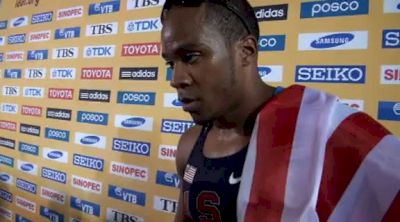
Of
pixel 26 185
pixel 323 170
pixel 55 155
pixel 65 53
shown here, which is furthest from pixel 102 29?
pixel 323 170

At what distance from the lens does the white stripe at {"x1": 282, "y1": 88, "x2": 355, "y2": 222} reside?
0.52 m

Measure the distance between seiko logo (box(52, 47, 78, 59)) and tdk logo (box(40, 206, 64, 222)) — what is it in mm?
931

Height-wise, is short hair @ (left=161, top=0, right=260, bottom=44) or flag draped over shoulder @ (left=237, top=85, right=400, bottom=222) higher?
short hair @ (left=161, top=0, right=260, bottom=44)

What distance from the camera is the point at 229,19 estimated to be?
62 centimetres

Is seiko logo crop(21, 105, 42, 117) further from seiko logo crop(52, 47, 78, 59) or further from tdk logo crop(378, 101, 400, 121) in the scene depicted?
tdk logo crop(378, 101, 400, 121)

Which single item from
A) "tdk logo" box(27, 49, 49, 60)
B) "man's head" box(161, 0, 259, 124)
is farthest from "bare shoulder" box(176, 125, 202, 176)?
"tdk logo" box(27, 49, 49, 60)

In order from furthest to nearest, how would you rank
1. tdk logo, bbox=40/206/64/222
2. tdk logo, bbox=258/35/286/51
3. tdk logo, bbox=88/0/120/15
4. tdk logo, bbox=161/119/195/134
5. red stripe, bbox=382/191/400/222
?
tdk logo, bbox=40/206/64/222, tdk logo, bbox=88/0/120/15, tdk logo, bbox=161/119/195/134, tdk logo, bbox=258/35/286/51, red stripe, bbox=382/191/400/222

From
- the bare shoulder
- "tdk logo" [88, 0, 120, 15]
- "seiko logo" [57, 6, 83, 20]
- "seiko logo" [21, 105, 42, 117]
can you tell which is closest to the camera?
the bare shoulder

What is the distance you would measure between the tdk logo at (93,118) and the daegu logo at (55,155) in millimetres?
246

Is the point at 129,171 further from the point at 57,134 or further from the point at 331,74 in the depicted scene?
the point at 331,74

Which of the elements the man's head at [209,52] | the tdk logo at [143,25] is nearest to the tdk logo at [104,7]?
the tdk logo at [143,25]

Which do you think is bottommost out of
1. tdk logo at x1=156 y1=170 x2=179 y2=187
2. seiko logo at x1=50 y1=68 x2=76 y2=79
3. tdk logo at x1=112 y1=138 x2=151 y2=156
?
tdk logo at x1=156 y1=170 x2=179 y2=187

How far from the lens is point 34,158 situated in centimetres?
218

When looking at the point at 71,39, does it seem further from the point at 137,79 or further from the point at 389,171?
the point at 389,171
